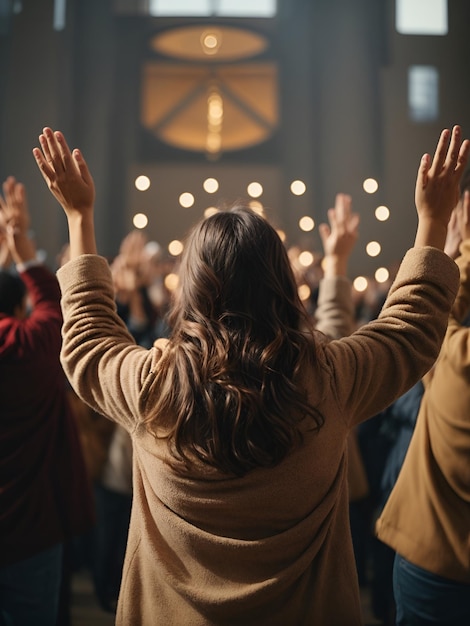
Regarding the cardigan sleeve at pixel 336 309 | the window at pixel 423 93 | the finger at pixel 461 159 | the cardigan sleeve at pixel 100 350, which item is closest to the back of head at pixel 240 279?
the cardigan sleeve at pixel 100 350

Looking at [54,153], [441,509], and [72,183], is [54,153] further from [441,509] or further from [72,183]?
[441,509]

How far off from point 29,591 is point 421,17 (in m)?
2.90

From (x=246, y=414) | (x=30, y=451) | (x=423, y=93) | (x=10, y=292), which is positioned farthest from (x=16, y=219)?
(x=423, y=93)

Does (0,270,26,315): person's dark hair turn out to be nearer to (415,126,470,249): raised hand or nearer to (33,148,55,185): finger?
(33,148,55,185): finger

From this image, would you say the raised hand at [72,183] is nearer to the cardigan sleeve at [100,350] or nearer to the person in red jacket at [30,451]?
the cardigan sleeve at [100,350]

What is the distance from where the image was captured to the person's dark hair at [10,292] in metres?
2.02

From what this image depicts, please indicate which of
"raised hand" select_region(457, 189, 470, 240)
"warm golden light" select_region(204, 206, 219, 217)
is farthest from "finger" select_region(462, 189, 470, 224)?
"warm golden light" select_region(204, 206, 219, 217)

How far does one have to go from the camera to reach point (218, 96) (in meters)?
3.97

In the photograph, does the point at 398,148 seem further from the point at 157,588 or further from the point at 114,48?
the point at 157,588

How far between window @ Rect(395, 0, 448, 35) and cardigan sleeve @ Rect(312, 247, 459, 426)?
253 cm

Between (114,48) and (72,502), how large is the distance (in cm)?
258

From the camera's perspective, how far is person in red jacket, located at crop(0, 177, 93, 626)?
6.10ft

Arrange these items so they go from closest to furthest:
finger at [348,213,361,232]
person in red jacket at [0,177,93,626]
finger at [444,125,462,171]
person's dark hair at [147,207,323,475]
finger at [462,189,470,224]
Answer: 1. person's dark hair at [147,207,323,475]
2. finger at [444,125,462,171]
3. finger at [462,189,470,224]
4. finger at [348,213,361,232]
5. person in red jacket at [0,177,93,626]

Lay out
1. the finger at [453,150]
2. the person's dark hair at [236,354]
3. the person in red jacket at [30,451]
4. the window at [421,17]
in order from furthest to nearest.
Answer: the window at [421,17]
the person in red jacket at [30,451]
the finger at [453,150]
the person's dark hair at [236,354]
